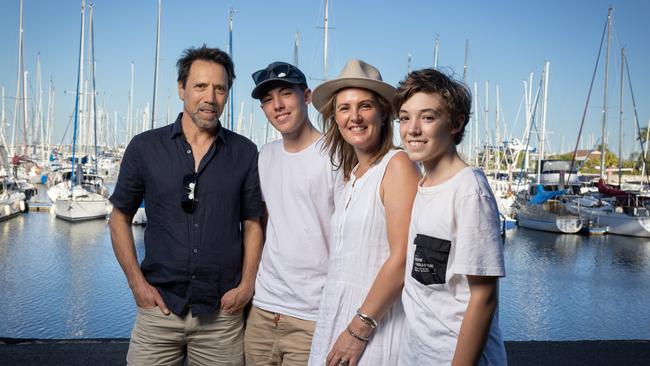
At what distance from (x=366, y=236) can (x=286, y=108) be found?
2.82 feet

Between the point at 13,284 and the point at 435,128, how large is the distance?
17.0 metres

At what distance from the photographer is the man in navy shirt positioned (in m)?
2.83

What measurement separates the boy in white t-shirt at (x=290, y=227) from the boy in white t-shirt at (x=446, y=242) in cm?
66

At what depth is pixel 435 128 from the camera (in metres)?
2.05

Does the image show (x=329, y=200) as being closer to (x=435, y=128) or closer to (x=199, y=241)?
(x=199, y=241)

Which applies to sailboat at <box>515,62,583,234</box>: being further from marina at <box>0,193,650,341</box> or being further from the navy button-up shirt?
the navy button-up shirt

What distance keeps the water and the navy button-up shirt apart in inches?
382

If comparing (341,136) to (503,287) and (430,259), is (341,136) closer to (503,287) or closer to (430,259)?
(430,259)

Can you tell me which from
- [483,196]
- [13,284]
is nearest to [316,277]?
[483,196]

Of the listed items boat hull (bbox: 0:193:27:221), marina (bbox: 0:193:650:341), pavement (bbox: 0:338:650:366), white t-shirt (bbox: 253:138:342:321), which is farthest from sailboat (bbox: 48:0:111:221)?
white t-shirt (bbox: 253:138:342:321)

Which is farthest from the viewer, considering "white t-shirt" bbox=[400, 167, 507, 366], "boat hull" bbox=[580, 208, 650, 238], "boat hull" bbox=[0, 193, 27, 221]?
"boat hull" bbox=[580, 208, 650, 238]

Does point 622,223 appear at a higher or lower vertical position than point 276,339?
lower

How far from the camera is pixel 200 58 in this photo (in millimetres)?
2896

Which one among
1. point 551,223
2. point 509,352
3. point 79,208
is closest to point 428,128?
point 509,352
